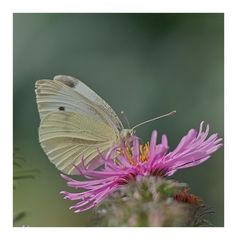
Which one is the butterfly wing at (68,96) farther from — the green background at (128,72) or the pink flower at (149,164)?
the pink flower at (149,164)

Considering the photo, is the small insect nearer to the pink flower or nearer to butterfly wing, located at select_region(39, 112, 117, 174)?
butterfly wing, located at select_region(39, 112, 117, 174)

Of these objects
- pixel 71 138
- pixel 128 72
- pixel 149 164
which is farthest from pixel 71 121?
pixel 128 72

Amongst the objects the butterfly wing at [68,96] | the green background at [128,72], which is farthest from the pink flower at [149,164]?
the green background at [128,72]

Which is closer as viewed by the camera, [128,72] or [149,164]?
[149,164]

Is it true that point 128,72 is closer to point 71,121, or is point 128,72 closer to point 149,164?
point 71,121
